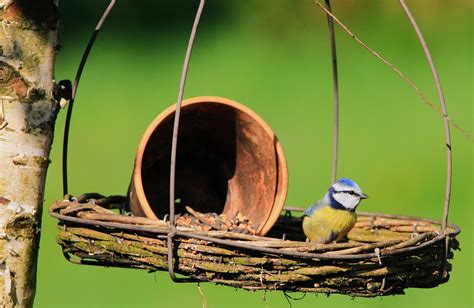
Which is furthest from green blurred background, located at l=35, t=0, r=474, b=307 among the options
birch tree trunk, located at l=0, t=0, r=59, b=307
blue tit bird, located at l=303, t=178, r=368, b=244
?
birch tree trunk, located at l=0, t=0, r=59, b=307

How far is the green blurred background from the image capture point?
16.7 ft

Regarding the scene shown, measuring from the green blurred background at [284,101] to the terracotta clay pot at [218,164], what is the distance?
1.56 m

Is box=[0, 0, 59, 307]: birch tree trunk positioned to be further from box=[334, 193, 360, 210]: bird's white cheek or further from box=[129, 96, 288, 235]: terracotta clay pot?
box=[334, 193, 360, 210]: bird's white cheek

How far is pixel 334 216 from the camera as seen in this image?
10.6ft

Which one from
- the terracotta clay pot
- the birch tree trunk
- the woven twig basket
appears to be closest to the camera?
the woven twig basket

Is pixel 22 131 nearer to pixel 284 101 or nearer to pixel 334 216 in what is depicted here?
pixel 334 216

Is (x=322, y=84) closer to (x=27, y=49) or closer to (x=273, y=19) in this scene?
(x=273, y=19)

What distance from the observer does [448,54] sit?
7.27m

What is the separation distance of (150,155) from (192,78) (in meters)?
3.45

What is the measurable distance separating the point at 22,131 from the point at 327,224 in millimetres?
1076

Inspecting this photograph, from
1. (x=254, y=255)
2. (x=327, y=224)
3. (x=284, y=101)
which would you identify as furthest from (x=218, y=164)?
(x=284, y=101)

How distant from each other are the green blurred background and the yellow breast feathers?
5.50ft

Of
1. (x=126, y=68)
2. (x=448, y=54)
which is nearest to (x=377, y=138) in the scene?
(x=448, y=54)

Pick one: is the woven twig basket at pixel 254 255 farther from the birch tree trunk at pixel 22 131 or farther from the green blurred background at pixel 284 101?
the green blurred background at pixel 284 101
